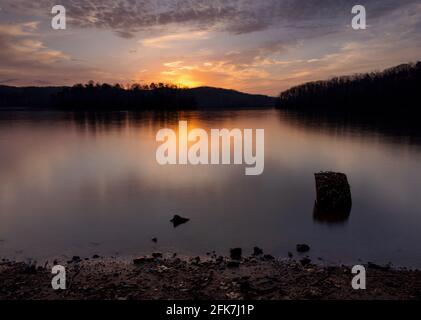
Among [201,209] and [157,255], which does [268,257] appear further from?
[201,209]

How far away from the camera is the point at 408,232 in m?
14.1

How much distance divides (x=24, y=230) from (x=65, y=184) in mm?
9115

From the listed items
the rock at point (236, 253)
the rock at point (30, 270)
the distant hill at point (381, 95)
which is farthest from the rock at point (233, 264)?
the distant hill at point (381, 95)

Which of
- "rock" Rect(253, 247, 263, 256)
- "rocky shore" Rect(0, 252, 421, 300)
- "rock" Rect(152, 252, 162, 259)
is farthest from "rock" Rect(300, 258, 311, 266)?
"rock" Rect(152, 252, 162, 259)

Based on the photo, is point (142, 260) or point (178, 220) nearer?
point (142, 260)

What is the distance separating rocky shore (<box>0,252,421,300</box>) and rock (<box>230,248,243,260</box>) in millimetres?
275

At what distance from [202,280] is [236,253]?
7.85ft

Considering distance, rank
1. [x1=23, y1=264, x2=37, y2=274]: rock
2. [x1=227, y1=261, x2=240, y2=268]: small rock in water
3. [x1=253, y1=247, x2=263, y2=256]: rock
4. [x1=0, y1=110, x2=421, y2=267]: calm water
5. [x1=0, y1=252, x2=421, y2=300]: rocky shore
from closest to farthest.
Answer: [x1=0, y1=252, x2=421, y2=300]: rocky shore
[x1=23, y1=264, x2=37, y2=274]: rock
[x1=227, y1=261, x2=240, y2=268]: small rock in water
[x1=253, y1=247, x2=263, y2=256]: rock
[x1=0, y1=110, x2=421, y2=267]: calm water

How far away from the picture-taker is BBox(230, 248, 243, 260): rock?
38.2 feet

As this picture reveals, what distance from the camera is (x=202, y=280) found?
980 centimetres

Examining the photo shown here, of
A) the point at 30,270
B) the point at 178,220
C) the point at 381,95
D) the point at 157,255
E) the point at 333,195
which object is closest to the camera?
the point at 30,270

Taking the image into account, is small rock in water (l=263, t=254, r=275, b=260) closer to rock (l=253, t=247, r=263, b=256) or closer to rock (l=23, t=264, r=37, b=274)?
rock (l=253, t=247, r=263, b=256)

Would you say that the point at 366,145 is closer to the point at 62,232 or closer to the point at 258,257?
the point at 258,257

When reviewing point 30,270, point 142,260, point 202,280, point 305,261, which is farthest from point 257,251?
point 30,270
